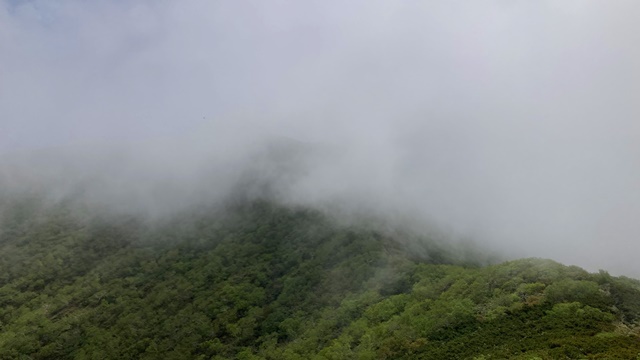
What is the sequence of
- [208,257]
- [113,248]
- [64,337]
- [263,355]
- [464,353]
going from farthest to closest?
[113,248] → [208,257] → [64,337] → [263,355] → [464,353]

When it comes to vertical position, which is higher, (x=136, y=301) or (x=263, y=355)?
(x=136, y=301)

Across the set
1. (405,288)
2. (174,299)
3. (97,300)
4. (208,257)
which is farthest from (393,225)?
(97,300)

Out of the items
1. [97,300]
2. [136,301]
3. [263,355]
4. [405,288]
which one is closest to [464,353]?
[405,288]

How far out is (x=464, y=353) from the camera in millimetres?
82375

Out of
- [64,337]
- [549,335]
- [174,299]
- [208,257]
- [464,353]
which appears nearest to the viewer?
[549,335]

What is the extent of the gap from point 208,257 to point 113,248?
160 ft

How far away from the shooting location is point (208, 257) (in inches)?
7057

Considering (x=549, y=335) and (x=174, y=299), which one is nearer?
(x=549, y=335)

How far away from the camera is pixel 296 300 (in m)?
146

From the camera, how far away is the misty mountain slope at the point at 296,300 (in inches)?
3307

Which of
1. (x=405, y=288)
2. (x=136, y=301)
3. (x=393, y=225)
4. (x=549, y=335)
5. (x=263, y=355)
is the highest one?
(x=393, y=225)

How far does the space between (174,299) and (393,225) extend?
88185 millimetres

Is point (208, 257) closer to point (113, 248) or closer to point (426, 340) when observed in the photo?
point (113, 248)

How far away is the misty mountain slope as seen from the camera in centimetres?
8400
